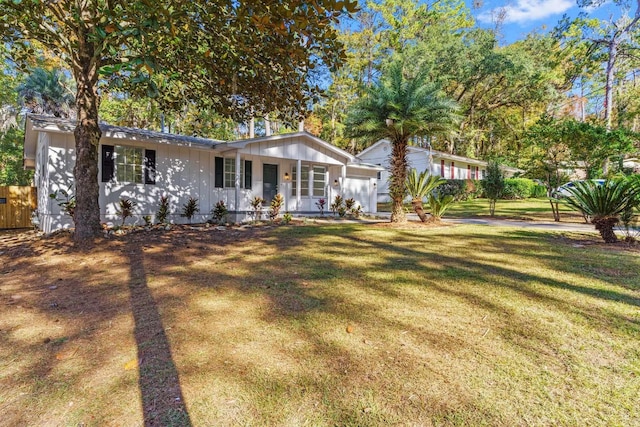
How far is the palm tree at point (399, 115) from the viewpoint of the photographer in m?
10.9

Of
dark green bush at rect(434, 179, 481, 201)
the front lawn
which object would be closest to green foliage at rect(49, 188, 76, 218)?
the front lawn

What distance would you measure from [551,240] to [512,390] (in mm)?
6864

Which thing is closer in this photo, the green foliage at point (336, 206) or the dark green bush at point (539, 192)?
the green foliage at point (336, 206)

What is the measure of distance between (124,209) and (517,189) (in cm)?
2687

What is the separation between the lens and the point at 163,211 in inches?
436

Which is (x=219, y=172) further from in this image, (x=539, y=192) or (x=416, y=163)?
(x=539, y=192)

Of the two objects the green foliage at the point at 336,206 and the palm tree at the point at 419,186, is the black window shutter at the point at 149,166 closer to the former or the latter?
the green foliage at the point at 336,206

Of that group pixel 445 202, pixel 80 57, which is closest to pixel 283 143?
pixel 445 202

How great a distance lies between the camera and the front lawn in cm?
194

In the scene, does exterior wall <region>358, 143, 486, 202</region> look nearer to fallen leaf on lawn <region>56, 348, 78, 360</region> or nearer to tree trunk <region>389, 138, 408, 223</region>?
tree trunk <region>389, 138, 408, 223</region>

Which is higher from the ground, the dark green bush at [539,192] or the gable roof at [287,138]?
the gable roof at [287,138]

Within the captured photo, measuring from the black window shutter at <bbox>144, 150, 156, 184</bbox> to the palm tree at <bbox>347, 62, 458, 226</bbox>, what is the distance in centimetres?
704

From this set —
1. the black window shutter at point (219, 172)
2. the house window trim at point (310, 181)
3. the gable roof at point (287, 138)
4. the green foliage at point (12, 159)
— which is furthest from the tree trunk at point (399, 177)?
the green foliage at point (12, 159)

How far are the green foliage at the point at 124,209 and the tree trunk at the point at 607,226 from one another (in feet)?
40.2
